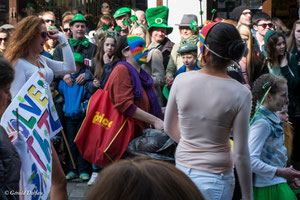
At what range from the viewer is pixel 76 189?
6.38 metres

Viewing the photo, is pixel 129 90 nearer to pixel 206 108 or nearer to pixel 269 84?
pixel 269 84

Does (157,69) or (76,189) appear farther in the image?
(157,69)

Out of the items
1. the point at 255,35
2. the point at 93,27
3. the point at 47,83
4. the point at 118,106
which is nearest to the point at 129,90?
the point at 118,106

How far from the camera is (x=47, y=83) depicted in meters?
4.20

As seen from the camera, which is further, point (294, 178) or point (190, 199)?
point (294, 178)

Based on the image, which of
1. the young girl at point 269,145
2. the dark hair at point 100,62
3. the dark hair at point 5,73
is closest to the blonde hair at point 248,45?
the dark hair at point 100,62

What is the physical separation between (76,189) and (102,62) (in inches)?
63.5

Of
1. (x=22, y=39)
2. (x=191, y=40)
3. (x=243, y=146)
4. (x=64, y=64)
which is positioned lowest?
(x=243, y=146)

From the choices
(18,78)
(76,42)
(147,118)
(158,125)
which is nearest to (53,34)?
(18,78)

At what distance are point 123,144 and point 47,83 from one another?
1.02 metres

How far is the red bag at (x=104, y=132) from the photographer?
191 inches

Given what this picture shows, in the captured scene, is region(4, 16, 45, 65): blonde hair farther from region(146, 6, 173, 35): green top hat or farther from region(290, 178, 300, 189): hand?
region(146, 6, 173, 35): green top hat

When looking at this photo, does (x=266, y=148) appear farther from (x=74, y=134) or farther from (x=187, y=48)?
(x=74, y=134)

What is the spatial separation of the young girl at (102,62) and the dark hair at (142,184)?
513 cm
